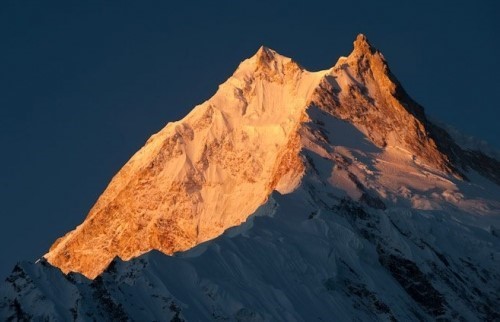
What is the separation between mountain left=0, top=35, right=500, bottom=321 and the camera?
114688 millimetres

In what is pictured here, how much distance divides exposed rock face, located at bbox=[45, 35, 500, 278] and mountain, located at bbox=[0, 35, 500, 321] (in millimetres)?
226

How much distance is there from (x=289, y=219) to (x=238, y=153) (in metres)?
33.2

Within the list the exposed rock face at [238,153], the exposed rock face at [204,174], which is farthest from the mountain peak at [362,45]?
the exposed rock face at [204,174]

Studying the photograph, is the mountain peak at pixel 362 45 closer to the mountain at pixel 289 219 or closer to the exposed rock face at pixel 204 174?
the mountain at pixel 289 219

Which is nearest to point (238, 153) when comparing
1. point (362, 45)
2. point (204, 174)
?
point (204, 174)

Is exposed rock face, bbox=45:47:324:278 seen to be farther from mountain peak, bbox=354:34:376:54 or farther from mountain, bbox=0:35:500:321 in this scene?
mountain peak, bbox=354:34:376:54

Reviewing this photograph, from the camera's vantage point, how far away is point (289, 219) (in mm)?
138125

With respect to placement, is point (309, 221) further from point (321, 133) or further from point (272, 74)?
point (272, 74)

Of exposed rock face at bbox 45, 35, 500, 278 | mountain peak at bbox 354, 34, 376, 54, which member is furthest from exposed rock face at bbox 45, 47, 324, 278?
mountain peak at bbox 354, 34, 376, 54

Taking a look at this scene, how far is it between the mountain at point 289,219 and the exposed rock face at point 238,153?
226 mm

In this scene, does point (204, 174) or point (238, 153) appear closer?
point (204, 174)

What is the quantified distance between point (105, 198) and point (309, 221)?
147ft

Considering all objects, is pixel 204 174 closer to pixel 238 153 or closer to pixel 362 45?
pixel 238 153

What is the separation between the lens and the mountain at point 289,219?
115 metres
